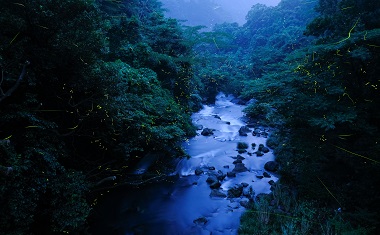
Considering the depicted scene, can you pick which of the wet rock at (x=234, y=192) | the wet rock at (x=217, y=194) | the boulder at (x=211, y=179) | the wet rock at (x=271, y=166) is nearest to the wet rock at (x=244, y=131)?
the wet rock at (x=271, y=166)

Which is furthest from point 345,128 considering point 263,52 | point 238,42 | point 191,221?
point 238,42

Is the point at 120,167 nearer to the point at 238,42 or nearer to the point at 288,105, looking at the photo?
the point at 288,105

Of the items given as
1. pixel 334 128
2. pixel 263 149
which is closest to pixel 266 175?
pixel 263 149

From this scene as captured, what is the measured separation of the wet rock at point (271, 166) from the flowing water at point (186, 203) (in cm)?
36

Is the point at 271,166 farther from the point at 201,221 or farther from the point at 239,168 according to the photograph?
the point at 201,221

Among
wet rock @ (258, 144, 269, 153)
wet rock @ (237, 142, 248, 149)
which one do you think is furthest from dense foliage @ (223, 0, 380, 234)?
wet rock @ (237, 142, 248, 149)

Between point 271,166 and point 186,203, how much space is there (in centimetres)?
644

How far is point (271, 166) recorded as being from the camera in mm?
14836

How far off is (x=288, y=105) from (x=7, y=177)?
9.98 meters

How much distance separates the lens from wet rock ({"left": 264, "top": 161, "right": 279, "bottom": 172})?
14758 mm

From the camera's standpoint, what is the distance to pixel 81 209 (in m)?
6.84

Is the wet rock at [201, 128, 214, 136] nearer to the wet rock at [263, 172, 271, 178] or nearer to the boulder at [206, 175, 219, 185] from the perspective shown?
the boulder at [206, 175, 219, 185]

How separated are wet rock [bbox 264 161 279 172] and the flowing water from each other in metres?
0.36

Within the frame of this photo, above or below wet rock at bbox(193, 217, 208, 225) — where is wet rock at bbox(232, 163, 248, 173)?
below
